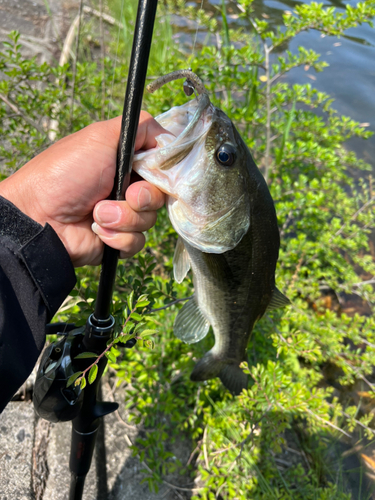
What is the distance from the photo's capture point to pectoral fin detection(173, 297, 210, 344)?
174cm

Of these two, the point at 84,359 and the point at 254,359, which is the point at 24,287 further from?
the point at 254,359

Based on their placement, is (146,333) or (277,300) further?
(277,300)

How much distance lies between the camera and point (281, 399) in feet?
5.63

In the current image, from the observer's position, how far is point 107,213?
1.24m

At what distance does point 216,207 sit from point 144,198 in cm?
28

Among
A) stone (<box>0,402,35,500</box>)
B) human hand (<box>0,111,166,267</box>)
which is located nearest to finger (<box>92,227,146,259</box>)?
human hand (<box>0,111,166,267</box>)

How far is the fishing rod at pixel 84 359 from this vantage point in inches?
38.2

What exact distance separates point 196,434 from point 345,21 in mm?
2890

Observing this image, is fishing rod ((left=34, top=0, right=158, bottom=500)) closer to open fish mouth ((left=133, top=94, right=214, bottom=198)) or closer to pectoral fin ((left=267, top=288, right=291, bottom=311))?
open fish mouth ((left=133, top=94, right=214, bottom=198))

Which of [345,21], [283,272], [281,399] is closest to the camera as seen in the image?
[281,399]

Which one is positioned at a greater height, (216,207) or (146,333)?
(216,207)

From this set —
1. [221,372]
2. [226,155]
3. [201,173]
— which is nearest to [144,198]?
[201,173]

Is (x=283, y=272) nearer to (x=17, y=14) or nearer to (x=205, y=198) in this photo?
(x=205, y=198)

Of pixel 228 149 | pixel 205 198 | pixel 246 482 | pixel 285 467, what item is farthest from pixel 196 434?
pixel 228 149
